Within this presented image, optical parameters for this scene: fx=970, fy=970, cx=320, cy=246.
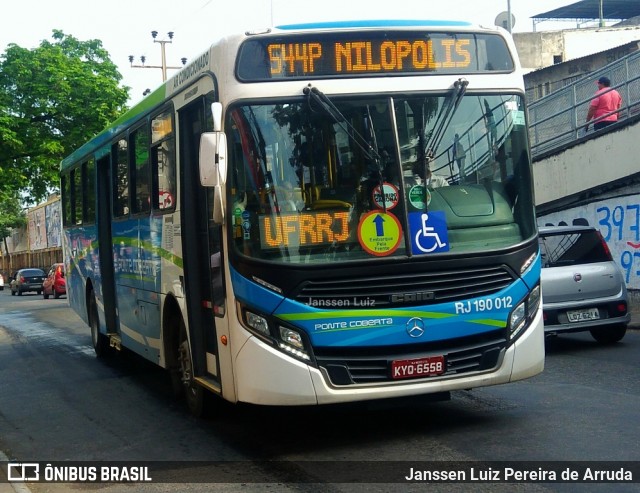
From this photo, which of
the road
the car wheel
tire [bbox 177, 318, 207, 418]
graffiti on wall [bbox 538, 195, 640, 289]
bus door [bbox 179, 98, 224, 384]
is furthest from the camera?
graffiti on wall [bbox 538, 195, 640, 289]

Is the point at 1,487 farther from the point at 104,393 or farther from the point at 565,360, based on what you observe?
the point at 565,360

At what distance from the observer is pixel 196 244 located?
8477mm

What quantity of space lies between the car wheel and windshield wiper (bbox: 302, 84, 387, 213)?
6419 mm

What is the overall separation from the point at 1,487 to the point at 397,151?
3765mm

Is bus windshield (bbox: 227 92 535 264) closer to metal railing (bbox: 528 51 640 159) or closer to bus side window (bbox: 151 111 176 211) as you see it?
bus side window (bbox: 151 111 176 211)

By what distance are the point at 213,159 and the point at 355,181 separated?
1.05 m

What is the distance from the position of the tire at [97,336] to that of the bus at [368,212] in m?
7.02

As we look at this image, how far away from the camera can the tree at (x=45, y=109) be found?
34.8 metres

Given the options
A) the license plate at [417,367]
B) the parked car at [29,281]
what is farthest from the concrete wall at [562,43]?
the license plate at [417,367]

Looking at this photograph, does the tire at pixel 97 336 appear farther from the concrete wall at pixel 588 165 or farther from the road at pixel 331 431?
the concrete wall at pixel 588 165

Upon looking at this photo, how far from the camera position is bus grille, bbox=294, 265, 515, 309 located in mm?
7023

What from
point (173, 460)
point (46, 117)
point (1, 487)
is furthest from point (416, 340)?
point (46, 117)

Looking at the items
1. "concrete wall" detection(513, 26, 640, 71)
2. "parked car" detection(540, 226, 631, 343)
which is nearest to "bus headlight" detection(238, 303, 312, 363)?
"parked car" detection(540, 226, 631, 343)

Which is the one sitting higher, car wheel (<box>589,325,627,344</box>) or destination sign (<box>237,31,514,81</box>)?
destination sign (<box>237,31,514,81</box>)
